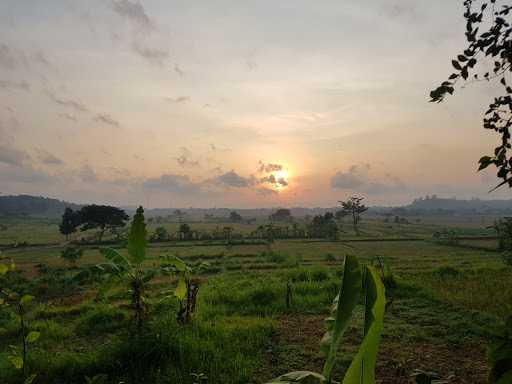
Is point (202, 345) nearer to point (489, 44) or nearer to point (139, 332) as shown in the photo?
point (139, 332)

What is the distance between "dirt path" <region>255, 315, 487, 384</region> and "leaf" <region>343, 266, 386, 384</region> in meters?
5.01

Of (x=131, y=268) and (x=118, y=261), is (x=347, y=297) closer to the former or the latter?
(x=131, y=268)

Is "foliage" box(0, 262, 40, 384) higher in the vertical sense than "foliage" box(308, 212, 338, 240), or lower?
higher

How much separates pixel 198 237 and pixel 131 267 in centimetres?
5666

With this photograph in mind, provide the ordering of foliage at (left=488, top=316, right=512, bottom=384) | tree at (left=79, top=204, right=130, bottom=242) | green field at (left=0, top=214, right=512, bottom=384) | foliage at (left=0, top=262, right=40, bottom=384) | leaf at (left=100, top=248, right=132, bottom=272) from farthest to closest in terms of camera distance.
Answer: tree at (left=79, top=204, right=130, bottom=242) → leaf at (left=100, top=248, right=132, bottom=272) → green field at (left=0, top=214, right=512, bottom=384) → foliage at (left=0, top=262, right=40, bottom=384) → foliage at (left=488, top=316, right=512, bottom=384)

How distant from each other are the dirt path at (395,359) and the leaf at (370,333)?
5.01 m

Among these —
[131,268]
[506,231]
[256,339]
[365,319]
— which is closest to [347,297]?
[365,319]

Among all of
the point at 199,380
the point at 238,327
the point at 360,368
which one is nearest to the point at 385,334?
the point at 238,327

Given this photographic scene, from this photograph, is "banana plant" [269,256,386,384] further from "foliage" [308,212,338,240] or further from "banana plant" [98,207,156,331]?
"foliage" [308,212,338,240]

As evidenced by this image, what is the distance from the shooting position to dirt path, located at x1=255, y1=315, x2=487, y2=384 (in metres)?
5.73

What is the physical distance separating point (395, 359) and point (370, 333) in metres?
6.28

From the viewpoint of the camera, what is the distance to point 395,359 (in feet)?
20.7

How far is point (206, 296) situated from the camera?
12.7 meters

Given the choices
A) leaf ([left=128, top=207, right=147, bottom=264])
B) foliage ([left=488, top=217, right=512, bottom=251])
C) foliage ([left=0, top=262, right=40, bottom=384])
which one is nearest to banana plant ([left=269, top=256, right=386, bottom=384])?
foliage ([left=0, top=262, right=40, bottom=384])
